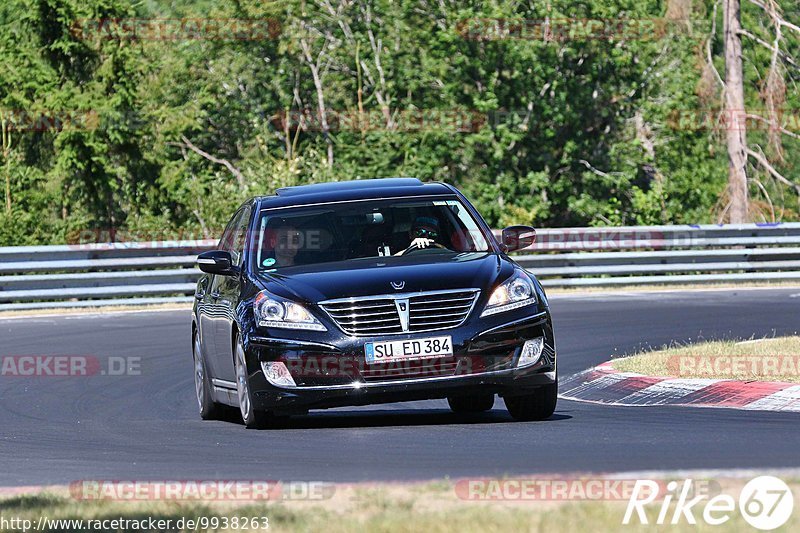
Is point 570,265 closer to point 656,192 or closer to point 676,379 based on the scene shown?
point 656,192

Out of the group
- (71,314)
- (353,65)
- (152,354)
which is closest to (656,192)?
(353,65)

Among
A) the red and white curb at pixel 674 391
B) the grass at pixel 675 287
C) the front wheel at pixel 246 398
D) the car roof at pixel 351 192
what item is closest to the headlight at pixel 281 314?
the front wheel at pixel 246 398

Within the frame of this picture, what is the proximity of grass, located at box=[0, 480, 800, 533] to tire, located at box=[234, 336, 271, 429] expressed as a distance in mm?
2967

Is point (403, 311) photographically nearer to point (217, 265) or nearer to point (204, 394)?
point (217, 265)

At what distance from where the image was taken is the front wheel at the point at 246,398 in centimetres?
1034

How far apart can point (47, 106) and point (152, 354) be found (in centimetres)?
1569

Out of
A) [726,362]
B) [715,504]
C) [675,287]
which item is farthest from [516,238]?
[675,287]

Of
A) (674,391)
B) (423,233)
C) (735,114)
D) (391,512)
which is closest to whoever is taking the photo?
(391,512)

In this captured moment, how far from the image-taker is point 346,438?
9.74 metres

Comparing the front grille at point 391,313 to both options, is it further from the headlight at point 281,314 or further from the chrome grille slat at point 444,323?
the headlight at point 281,314

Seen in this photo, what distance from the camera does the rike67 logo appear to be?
5840mm

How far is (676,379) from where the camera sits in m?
12.3

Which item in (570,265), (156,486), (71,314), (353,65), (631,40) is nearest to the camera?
(156,486)

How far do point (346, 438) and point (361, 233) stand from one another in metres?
1.83
